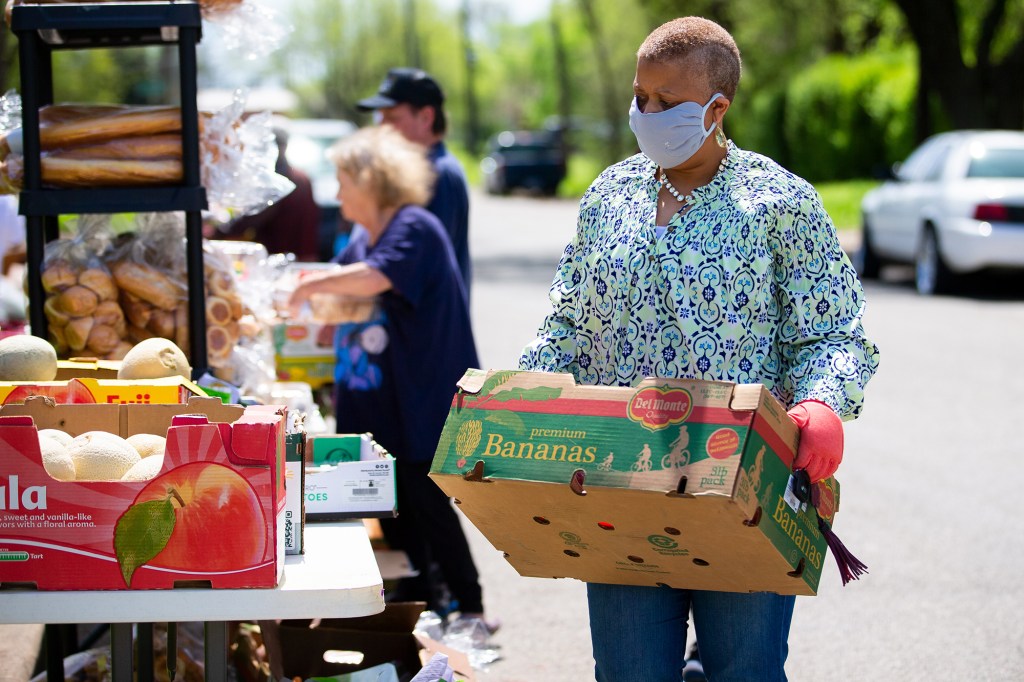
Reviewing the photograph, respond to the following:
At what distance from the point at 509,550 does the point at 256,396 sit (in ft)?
5.32

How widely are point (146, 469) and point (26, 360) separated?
82 centimetres

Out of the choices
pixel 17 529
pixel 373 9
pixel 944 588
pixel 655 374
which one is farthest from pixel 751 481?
pixel 373 9

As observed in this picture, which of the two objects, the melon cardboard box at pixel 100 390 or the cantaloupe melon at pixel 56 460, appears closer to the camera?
the cantaloupe melon at pixel 56 460

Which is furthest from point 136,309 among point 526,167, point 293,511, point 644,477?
point 526,167

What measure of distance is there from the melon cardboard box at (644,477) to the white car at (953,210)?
1129 cm

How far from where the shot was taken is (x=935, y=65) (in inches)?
763

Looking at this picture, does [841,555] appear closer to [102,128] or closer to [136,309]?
[136,309]

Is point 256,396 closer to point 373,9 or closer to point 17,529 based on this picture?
point 17,529

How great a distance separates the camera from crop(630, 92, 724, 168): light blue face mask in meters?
2.72

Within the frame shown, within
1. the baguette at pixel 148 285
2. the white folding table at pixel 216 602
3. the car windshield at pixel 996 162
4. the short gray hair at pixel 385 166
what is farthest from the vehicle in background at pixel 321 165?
the white folding table at pixel 216 602

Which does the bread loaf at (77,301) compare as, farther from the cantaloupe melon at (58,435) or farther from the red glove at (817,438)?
the red glove at (817,438)

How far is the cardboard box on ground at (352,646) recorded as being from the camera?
11.8 ft

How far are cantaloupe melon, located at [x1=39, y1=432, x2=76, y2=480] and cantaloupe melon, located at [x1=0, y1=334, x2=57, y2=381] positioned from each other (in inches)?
24.4

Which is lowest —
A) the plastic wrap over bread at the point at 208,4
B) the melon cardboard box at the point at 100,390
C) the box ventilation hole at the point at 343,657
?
the box ventilation hole at the point at 343,657
